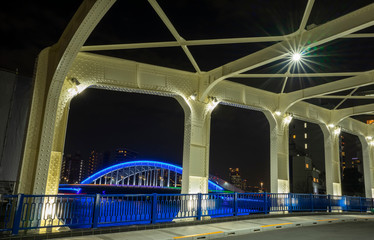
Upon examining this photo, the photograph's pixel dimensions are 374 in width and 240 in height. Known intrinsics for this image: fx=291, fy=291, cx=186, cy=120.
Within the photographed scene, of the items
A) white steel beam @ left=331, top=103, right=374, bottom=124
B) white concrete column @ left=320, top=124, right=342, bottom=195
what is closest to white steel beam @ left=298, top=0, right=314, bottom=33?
white steel beam @ left=331, top=103, right=374, bottom=124

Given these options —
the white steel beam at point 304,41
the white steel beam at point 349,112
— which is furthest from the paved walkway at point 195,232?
the white steel beam at point 349,112

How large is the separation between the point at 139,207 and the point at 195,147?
4.75 meters

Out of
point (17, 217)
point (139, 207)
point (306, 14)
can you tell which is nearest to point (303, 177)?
point (306, 14)

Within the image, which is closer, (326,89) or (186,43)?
(186,43)

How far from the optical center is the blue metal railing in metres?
8.17

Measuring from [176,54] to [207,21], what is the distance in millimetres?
2698

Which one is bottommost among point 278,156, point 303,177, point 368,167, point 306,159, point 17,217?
point 17,217

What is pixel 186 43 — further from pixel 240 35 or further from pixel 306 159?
pixel 306 159

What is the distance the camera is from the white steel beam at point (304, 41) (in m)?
8.65

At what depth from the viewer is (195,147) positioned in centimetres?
1366

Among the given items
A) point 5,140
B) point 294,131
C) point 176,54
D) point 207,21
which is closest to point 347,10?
point 207,21

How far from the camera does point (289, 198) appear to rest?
14930 mm

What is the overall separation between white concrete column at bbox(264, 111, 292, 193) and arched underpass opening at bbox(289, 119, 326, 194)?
44802mm

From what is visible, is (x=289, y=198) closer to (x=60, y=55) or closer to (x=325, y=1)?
(x=325, y=1)
